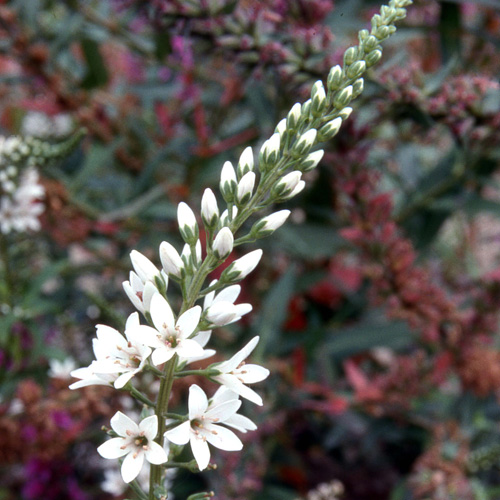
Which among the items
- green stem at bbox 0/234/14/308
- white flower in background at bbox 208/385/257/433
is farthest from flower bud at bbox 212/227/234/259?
green stem at bbox 0/234/14/308

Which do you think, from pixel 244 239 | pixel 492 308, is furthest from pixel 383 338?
pixel 244 239

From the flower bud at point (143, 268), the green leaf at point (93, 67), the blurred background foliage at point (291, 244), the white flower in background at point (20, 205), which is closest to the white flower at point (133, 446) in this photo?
the flower bud at point (143, 268)

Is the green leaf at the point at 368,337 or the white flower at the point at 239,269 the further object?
the green leaf at the point at 368,337

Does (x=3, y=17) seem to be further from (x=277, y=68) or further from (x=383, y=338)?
(x=383, y=338)

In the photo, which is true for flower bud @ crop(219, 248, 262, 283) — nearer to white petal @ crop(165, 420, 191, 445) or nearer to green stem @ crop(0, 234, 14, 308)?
white petal @ crop(165, 420, 191, 445)

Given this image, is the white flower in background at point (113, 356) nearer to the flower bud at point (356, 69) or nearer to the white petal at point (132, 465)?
the white petal at point (132, 465)
